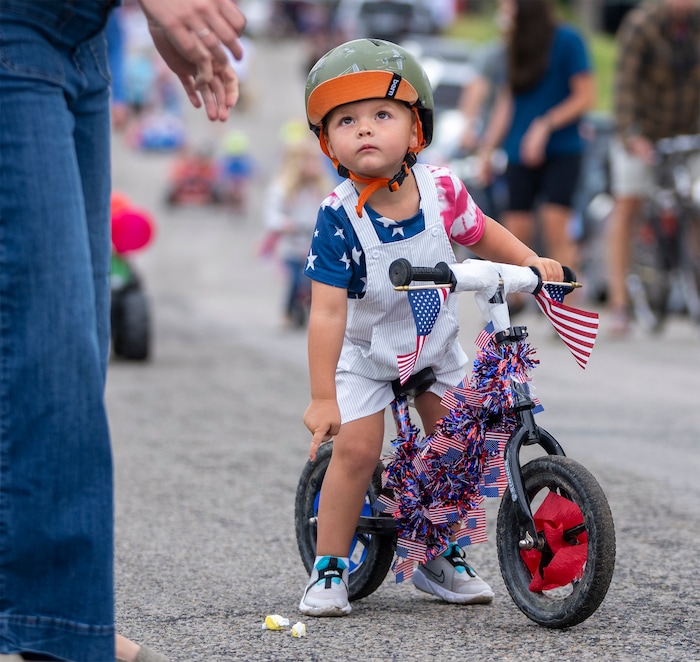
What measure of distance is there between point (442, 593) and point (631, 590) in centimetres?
45

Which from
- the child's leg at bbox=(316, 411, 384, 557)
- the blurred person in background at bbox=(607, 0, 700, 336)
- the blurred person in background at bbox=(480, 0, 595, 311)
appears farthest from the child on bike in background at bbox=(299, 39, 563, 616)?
the blurred person in background at bbox=(607, 0, 700, 336)

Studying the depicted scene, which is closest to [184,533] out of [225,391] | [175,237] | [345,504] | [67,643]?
[345,504]

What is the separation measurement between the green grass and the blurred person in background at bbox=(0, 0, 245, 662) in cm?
3718

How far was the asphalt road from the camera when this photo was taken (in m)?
2.99

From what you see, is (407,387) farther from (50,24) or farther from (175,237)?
(175,237)

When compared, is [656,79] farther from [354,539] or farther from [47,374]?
[47,374]

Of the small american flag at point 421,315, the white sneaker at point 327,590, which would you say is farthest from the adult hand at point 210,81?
the white sneaker at point 327,590

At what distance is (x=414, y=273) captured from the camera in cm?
295

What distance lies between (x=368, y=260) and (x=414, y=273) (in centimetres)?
23

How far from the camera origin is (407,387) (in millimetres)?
3316

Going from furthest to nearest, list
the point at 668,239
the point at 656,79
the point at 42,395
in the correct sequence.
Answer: the point at 668,239, the point at 656,79, the point at 42,395

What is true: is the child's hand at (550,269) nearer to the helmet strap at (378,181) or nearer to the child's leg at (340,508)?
the helmet strap at (378,181)

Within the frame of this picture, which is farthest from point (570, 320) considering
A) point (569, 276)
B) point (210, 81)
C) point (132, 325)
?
point (132, 325)

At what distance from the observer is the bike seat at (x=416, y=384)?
330 centimetres
